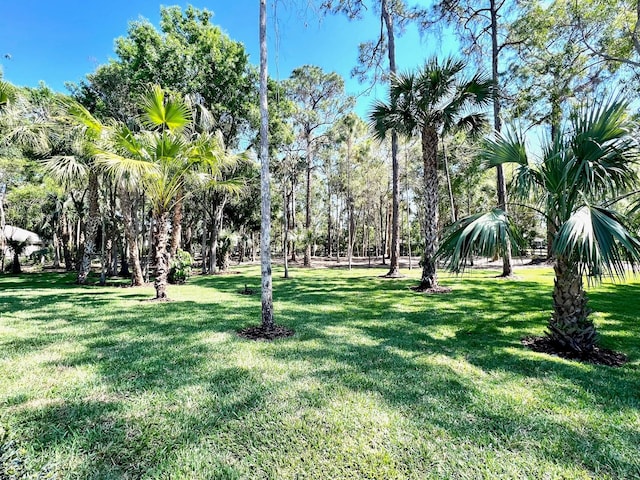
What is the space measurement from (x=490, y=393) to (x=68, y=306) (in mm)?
8281

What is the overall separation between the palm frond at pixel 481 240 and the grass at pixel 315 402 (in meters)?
1.29

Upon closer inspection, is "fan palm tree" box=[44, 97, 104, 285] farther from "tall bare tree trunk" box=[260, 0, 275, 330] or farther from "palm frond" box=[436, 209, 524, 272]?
"palm frond" box=[436, 209, 524, 272]

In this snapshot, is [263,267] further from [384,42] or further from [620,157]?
[384,42]

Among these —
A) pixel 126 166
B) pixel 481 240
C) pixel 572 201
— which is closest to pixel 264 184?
pixel 481 240

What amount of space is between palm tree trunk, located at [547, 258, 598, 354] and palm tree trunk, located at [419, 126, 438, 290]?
4808mm

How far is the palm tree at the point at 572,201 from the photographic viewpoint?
128 inches

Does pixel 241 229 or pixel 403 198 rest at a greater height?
pixel 403 198

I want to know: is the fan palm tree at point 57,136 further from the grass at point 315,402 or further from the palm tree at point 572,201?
the palm tree at point 572,201

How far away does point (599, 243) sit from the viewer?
2.97 meters

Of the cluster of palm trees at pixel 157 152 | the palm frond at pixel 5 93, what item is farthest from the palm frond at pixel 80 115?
the palm frond at pixel 5 93

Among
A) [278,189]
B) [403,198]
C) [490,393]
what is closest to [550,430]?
[490,393]

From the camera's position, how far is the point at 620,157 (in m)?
3.63

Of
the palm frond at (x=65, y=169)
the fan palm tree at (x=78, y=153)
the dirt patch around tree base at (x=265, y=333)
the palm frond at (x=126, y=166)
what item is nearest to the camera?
the dirt patch around tree base at (x=265, y=333)

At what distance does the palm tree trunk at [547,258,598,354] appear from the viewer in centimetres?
385
